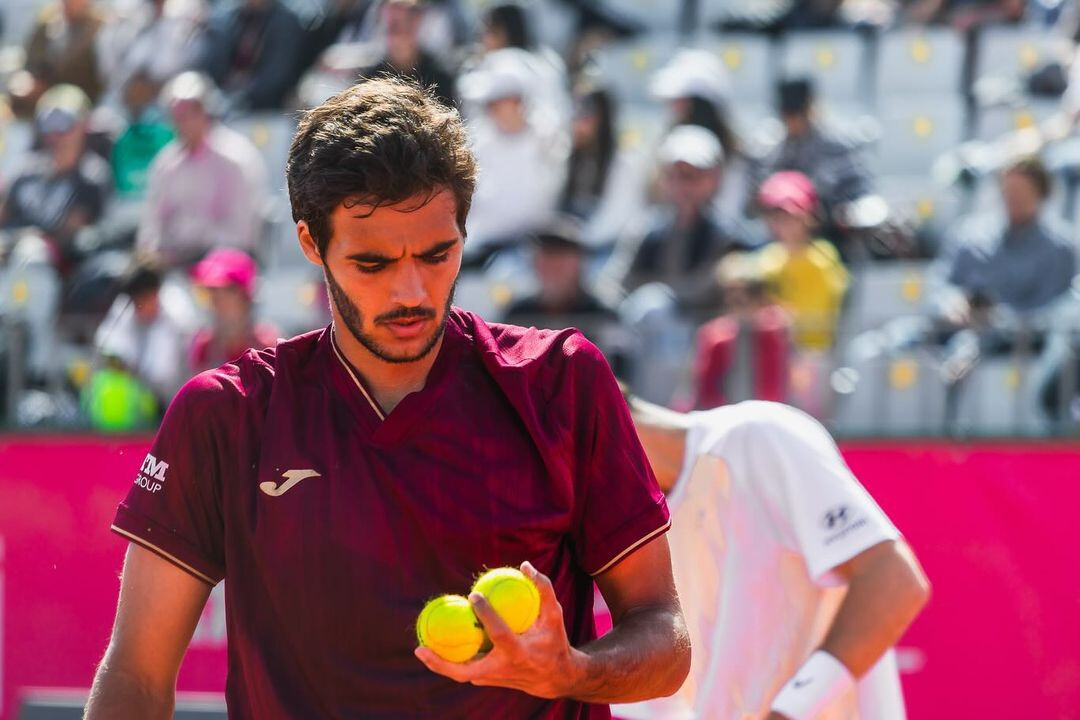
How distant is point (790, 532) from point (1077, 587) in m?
2.95

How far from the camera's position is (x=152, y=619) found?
8.15ft

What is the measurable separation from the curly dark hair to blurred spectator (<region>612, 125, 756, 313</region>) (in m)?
4.88

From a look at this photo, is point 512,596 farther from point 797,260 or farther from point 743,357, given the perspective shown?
point 797,260

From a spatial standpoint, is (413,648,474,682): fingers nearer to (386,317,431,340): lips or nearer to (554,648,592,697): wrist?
(554,648,592,697): wrist

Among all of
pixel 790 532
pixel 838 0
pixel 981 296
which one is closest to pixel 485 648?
pixel 790 532

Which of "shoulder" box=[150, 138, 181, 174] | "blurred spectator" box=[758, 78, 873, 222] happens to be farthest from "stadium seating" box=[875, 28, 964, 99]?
"shoulder" box=[150, 138, 181, 174]

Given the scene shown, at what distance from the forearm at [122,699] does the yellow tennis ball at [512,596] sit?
2.04ft

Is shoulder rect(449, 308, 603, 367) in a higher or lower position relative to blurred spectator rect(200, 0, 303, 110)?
higher

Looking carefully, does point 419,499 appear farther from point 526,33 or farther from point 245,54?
point 245,54

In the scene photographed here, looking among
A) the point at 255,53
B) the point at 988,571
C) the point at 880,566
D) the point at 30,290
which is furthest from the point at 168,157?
the point at 880,566

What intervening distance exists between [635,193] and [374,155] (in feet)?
21.8

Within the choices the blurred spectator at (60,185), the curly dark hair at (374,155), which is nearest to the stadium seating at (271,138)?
the blurred spectator at (60,185)

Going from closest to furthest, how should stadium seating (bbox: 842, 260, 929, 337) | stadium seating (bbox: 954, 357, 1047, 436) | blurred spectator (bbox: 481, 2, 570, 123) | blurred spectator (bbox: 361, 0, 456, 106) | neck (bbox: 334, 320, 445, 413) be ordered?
neck (bbox: 334, 320, 445, 413), stadium seating (bbox: 954, 357, 1047, 436), stadium seating (bbox: 842, 260, 929, 337), blurred spectator (bbox: 361, 0, 456, 106), blurred spectator (bbox: 481, 2, 570, 123)

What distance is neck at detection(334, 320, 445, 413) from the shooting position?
2549mm
